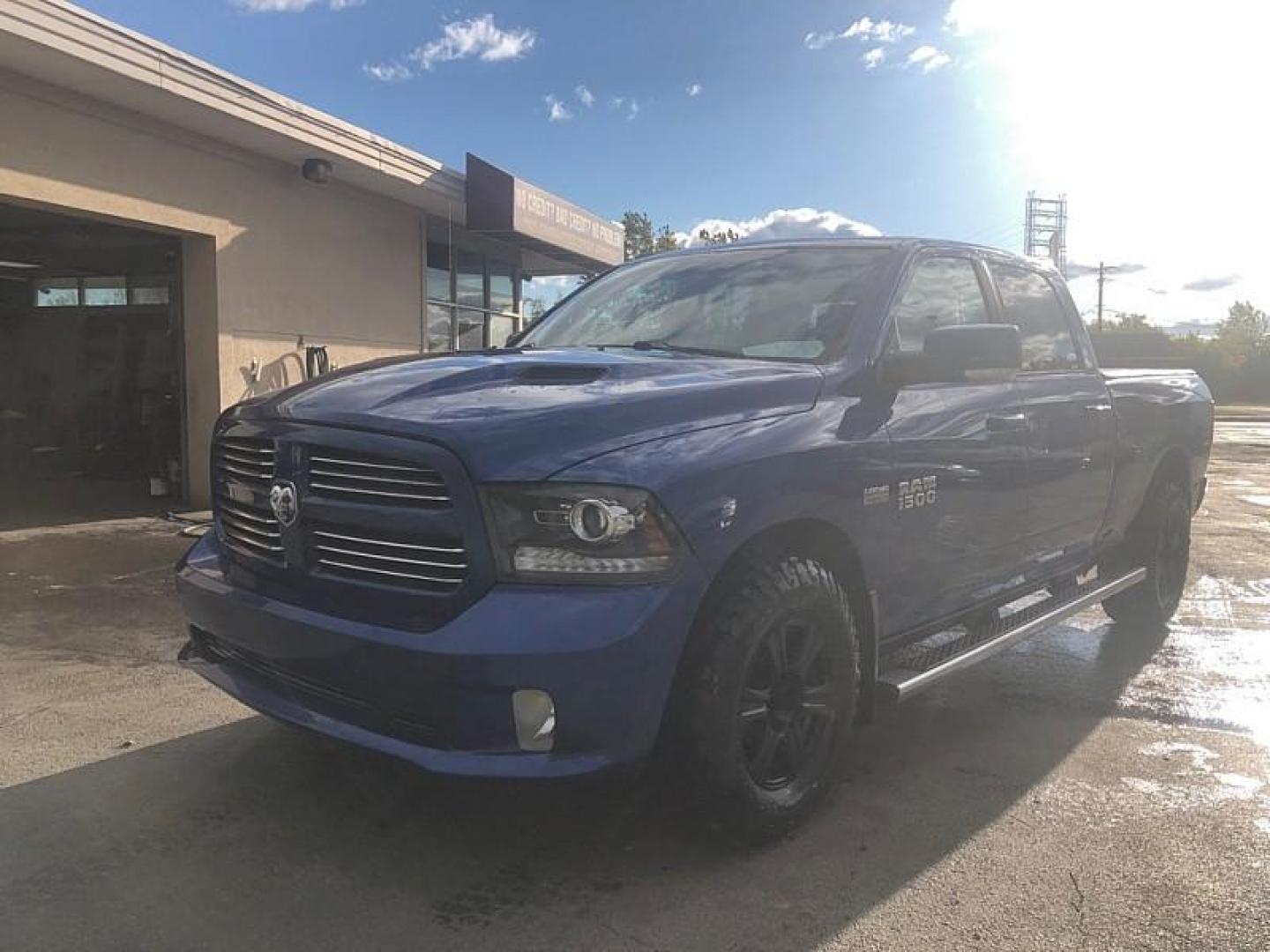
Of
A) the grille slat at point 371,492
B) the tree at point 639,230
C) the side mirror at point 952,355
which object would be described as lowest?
the grille slat at point 371,492

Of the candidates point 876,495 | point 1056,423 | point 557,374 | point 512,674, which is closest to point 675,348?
point 557,374

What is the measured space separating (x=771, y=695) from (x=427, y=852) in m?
1.17

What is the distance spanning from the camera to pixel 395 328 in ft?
43.5

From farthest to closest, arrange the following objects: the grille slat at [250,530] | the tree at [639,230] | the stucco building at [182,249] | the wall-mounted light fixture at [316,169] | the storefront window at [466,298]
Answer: the tree at [639,230] < the storefront window at [466,298] < the wall-mounted light fixture at [316,169] < the stucco building at [182,249] < the grille slat at [250,530]

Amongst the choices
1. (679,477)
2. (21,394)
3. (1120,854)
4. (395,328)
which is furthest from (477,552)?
(21,394)

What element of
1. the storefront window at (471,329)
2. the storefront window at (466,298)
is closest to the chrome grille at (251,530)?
the storefront window at (466,298)

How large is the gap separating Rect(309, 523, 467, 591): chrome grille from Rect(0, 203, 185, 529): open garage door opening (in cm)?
837

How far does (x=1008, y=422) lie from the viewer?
4.17 meters

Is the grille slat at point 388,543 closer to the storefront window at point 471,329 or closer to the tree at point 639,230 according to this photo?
the storefront window at point 471,329

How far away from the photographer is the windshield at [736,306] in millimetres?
3764

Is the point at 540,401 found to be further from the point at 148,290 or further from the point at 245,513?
the point at 148,290

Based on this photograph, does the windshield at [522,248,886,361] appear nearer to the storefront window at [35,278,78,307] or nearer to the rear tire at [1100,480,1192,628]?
the rear tire at [1100,480,1192,628]

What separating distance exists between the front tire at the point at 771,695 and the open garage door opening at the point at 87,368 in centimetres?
893

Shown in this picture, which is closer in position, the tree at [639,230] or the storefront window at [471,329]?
the storefront window at [471,329]
